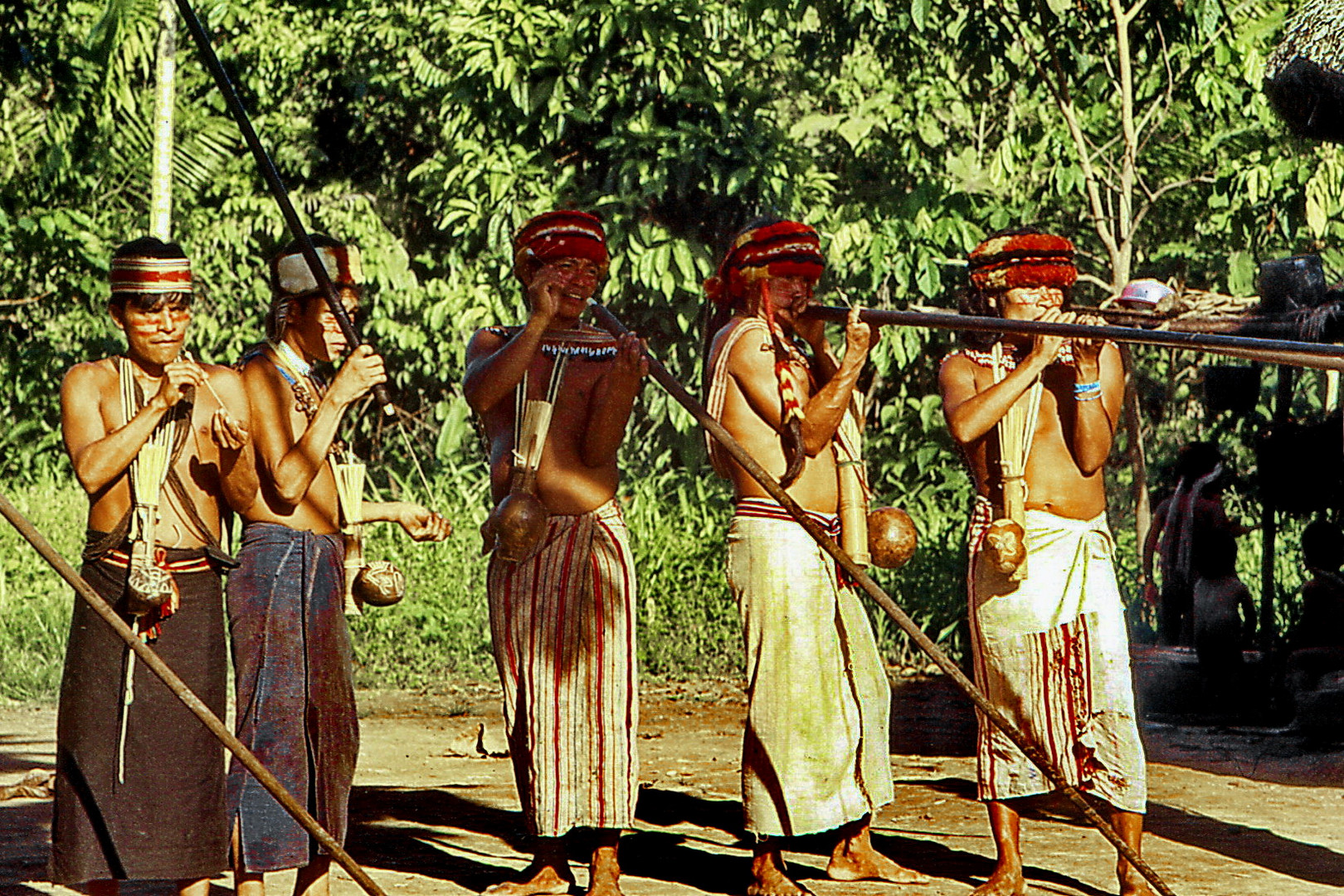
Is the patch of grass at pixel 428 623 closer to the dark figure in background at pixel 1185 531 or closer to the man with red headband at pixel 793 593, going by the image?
the dark figure in background at pixel 1185 531

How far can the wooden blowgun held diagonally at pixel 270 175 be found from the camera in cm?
432

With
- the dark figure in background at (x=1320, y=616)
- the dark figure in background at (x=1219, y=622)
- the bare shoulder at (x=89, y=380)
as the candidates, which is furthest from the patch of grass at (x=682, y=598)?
the bare shoulder at (x=89, y=380)

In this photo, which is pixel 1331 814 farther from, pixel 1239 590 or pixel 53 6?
pixel 53 6

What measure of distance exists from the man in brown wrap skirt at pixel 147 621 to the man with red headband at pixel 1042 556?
2.21m

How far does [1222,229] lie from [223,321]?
722 cm

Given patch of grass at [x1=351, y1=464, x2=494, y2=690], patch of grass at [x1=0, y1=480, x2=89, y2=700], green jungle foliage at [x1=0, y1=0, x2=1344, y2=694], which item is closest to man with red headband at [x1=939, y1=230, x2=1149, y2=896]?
green jungle foliage at [x1=0, y1=0, x2=1344, y2=694]

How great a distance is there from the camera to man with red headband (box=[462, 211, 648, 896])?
5.19 meters

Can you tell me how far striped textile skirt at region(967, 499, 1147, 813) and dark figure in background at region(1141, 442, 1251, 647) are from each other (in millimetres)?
3665

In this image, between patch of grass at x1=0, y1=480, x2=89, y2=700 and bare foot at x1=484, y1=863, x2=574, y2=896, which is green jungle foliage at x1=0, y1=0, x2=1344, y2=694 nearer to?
patch of grass at x1=0, y1=480, x2=89, y2=700

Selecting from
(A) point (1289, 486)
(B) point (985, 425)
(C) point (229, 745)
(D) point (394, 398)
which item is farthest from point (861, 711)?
(D) point (394, 398)

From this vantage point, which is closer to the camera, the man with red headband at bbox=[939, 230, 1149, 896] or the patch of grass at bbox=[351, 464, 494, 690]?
the man with red headband at bbox=[939, 230, 1149, 896]

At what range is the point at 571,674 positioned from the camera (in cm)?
526

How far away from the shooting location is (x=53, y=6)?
10734 millimetres

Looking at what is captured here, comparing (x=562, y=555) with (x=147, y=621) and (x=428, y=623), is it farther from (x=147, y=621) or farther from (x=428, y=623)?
(x=428, y=623)
